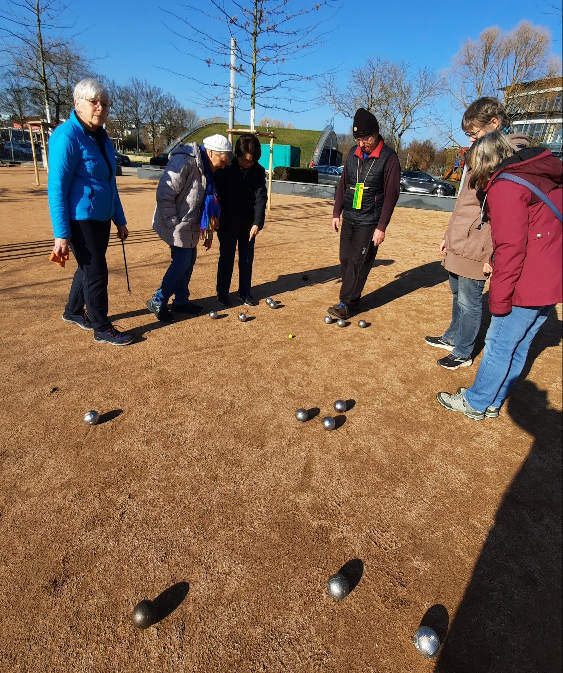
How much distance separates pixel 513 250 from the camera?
7.52 ft

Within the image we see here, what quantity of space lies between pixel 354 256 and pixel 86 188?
347 cm

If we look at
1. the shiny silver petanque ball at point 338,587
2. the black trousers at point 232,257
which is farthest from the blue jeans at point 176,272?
the shiny silver petanque ball at point 338,587

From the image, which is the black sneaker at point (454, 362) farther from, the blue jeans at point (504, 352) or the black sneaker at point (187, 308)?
the black sneaker at point (187, 308)

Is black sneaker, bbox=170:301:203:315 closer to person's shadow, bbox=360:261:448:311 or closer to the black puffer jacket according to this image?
the black puffer jacket

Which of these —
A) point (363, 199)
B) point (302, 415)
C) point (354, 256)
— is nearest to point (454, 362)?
point (354, 256)

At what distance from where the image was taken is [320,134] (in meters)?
55.1

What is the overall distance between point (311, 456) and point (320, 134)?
195ft

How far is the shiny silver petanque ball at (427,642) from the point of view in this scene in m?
1.99

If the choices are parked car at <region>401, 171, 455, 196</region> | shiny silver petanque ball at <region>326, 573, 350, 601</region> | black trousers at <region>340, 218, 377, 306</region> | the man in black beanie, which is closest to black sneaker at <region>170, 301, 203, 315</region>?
the man in black beanie

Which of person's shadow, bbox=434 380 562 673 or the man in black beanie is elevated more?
the man in black beanie

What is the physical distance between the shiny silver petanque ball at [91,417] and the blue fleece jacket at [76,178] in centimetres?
176

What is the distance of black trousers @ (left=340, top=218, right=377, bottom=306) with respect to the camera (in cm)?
558

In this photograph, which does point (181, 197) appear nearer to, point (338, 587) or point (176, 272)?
point (176, 272)

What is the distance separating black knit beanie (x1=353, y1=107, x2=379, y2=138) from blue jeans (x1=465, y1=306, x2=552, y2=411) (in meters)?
2.96
